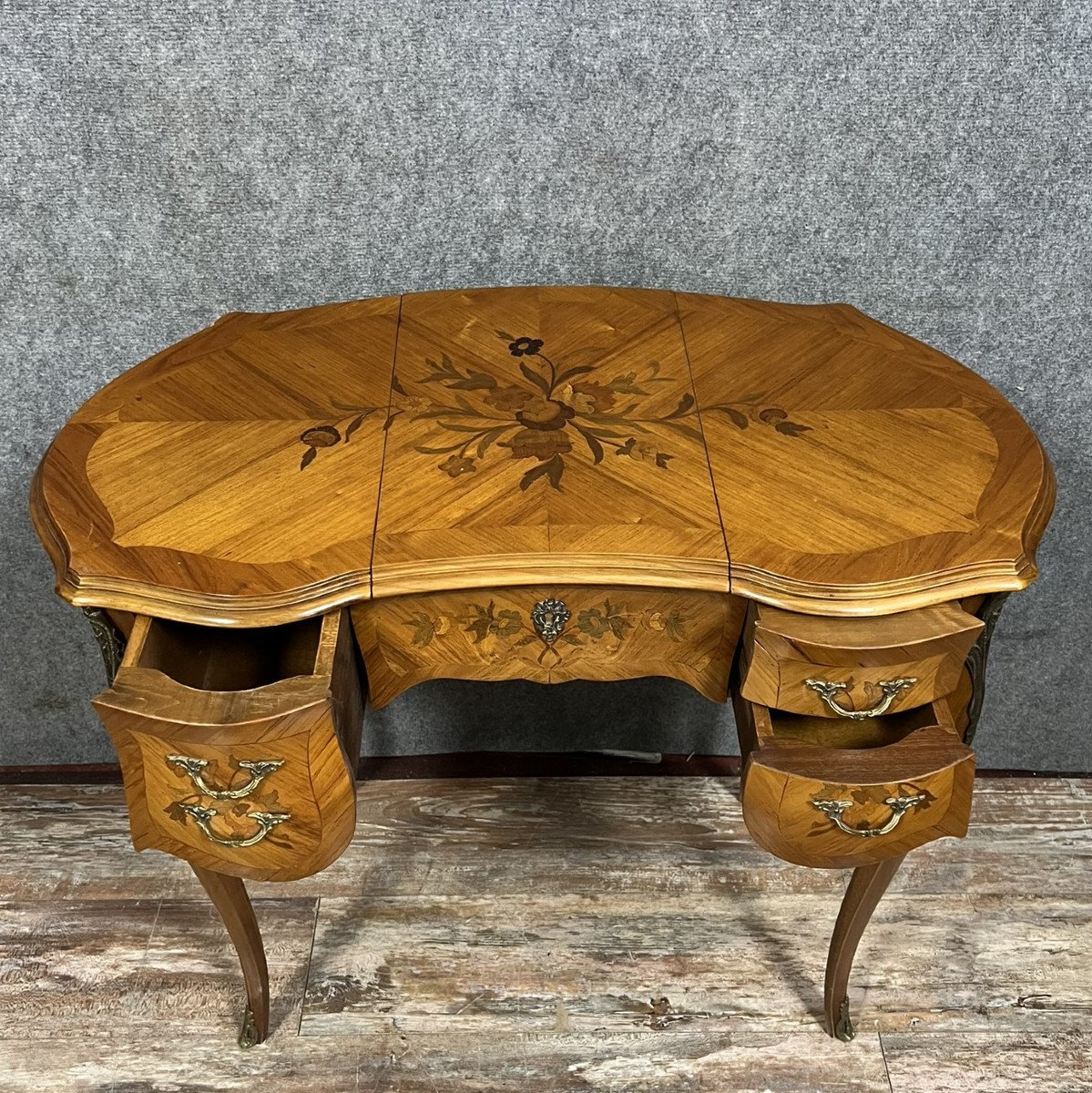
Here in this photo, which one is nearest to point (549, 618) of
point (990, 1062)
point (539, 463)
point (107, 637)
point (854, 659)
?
point (539, 463)

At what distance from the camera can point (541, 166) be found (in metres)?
1.29

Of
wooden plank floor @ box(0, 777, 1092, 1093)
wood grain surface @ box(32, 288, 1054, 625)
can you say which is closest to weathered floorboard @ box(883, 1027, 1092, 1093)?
wooden plank floor @ box(0, 777, 1092, 1093)

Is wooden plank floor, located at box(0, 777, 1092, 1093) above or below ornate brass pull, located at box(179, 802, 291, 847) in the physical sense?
below

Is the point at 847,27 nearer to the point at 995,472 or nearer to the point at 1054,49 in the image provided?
the point at 1054,49

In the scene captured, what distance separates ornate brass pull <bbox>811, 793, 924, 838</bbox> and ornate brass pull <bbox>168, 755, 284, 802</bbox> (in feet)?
1.48

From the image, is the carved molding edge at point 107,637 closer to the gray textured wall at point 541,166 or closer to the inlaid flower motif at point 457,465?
the inlaid flower motif at point 457,465

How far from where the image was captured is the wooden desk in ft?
3.05

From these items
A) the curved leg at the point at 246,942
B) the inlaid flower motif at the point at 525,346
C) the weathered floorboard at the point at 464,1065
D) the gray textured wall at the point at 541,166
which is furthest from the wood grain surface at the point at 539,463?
the weathered floorboard at the point at 464,1065

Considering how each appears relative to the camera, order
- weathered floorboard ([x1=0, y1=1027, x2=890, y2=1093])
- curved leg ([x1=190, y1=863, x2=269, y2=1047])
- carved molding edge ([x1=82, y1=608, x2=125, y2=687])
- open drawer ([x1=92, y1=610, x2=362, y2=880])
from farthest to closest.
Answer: weathered floorboard ([x1=0, y1=1027, x2=890, y2=1093])
curved leg ([x1=190, y1=863, x2=269, y2=1047])
carved molding edge ([x1=82, y1=608, x2=125, y2=687])
open drawer ([x1=92, y1=610, x2=362, y2=880])

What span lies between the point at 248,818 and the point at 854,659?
0.53 m

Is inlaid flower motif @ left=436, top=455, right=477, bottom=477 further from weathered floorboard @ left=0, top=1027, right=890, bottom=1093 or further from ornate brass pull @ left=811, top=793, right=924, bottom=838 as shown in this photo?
weathered floorboard @ left=0, top=1027, right=890, bottom=1093

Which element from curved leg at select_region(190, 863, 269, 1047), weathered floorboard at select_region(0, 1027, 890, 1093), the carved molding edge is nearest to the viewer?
the carved molding edge

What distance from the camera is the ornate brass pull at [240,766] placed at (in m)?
0.91

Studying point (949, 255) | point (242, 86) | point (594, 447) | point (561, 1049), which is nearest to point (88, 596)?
point (594, 447)
